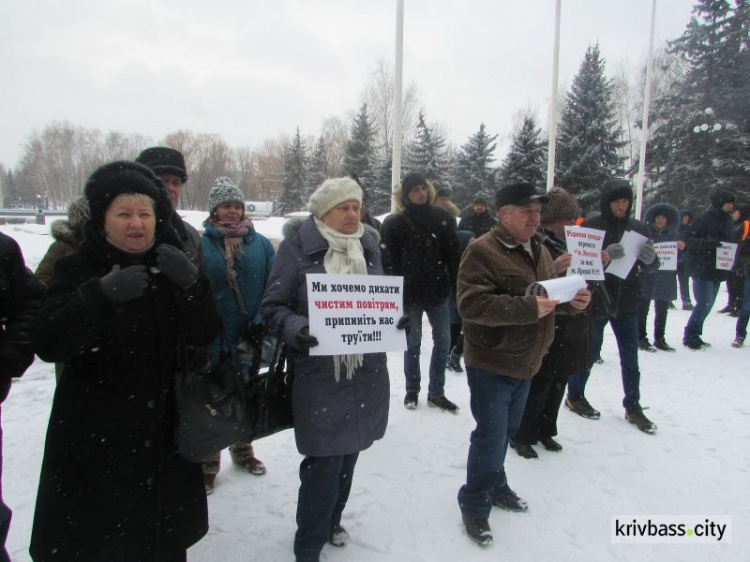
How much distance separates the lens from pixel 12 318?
2004mm

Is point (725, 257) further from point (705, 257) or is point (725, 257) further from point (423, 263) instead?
point (423, 263)

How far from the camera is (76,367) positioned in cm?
183

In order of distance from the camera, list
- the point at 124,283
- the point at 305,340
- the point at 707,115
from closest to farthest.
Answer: the point at 124,283
the point at 305,340
the point at 707,115

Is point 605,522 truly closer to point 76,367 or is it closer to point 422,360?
point 76,367

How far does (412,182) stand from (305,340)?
2791 mm

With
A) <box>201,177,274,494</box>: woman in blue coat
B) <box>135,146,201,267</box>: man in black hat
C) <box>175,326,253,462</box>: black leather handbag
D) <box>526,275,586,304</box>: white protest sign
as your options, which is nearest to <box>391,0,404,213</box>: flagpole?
<box>201,177,274,494</box>: woman in blue coat

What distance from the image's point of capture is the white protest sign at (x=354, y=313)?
7.61ft

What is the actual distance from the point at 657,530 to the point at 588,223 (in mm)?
2560

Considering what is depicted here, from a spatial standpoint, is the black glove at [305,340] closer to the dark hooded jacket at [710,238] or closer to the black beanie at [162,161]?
the black beanie at [162,161]

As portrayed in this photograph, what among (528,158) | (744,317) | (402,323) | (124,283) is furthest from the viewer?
(528,158)

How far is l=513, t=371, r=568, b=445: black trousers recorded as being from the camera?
12.5ft

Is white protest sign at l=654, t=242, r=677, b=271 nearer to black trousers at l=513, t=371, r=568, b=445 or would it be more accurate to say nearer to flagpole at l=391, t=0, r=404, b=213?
black trousers at l=513, t=371, r=568, b=445

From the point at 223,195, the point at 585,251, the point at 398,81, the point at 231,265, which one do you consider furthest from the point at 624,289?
the point at 398,81

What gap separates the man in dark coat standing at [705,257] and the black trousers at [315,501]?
7.07 metres
